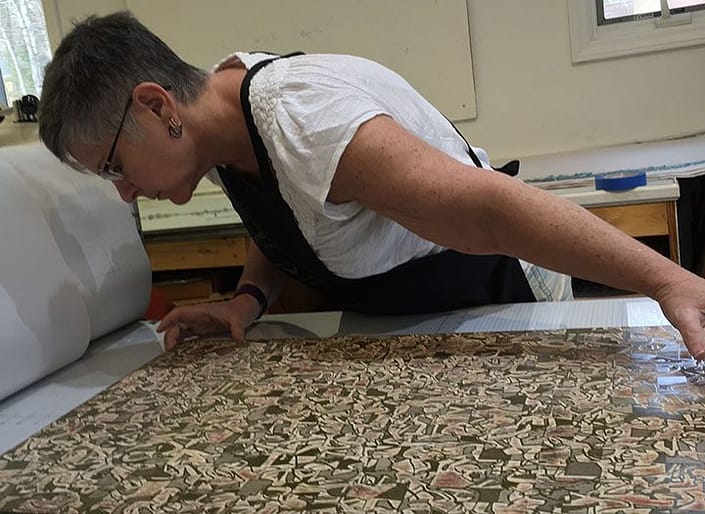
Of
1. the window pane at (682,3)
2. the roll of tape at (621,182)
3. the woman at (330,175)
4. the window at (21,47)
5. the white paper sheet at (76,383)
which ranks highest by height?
the window at (21,47)

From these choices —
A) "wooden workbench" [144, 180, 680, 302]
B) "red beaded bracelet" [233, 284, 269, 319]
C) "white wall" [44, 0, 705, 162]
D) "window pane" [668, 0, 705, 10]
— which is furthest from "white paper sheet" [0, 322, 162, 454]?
"window pane" [668, 0, 705, 10]

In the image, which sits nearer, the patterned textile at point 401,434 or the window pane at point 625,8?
the patterned textile at point 401,434

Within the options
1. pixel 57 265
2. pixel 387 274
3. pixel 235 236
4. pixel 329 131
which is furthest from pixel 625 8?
pixel 57 265

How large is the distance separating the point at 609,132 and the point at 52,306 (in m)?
1.73

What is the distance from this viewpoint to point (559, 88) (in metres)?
2.13

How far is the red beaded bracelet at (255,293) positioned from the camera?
112cm

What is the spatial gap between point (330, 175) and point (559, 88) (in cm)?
156

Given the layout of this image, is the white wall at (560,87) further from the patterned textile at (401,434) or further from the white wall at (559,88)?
the patterned textile at (401,434)

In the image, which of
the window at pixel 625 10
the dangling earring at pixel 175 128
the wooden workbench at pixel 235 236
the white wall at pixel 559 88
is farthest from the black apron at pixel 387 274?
the window at pixel 625 10

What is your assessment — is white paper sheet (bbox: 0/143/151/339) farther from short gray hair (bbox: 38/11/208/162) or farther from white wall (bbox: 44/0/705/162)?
white wall (bbox: 44/0/705/162)

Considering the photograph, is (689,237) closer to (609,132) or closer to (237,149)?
(609,132)

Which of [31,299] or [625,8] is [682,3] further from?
[31,299]

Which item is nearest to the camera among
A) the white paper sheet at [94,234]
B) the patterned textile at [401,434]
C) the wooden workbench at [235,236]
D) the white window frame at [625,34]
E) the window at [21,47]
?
the patterned textile at [401,434]

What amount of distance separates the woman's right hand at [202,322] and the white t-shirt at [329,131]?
7.3 inches
